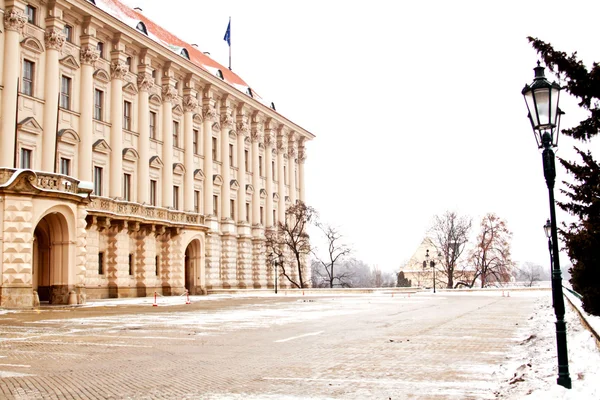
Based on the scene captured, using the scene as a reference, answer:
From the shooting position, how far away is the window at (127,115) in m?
50.8

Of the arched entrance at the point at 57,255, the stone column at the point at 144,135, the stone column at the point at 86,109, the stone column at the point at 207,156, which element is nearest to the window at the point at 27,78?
the stone column at the point at 86,109

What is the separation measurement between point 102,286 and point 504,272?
174ft

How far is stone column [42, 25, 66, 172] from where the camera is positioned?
41.2 metres

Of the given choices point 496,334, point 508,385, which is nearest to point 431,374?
point 508,385

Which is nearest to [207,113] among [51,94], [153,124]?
[153,124]

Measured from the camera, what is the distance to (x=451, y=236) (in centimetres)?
8038

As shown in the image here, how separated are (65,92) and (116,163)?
21.7 feet

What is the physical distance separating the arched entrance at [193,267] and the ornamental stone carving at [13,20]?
2332 centimetres

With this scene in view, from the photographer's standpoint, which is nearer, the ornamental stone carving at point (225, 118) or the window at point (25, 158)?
the window at point (25, 158)

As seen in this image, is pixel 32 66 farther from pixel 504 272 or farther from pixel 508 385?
pixel 504 272

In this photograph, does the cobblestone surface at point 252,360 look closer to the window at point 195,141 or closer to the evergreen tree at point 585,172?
the evergreen tree at point 585,172

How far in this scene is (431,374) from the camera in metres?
10.7

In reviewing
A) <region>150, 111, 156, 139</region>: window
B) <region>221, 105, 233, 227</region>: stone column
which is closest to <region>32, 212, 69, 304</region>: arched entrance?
<region>150, 111, 156, 139</region>: window

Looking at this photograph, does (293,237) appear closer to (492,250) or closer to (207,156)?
(207,156)
